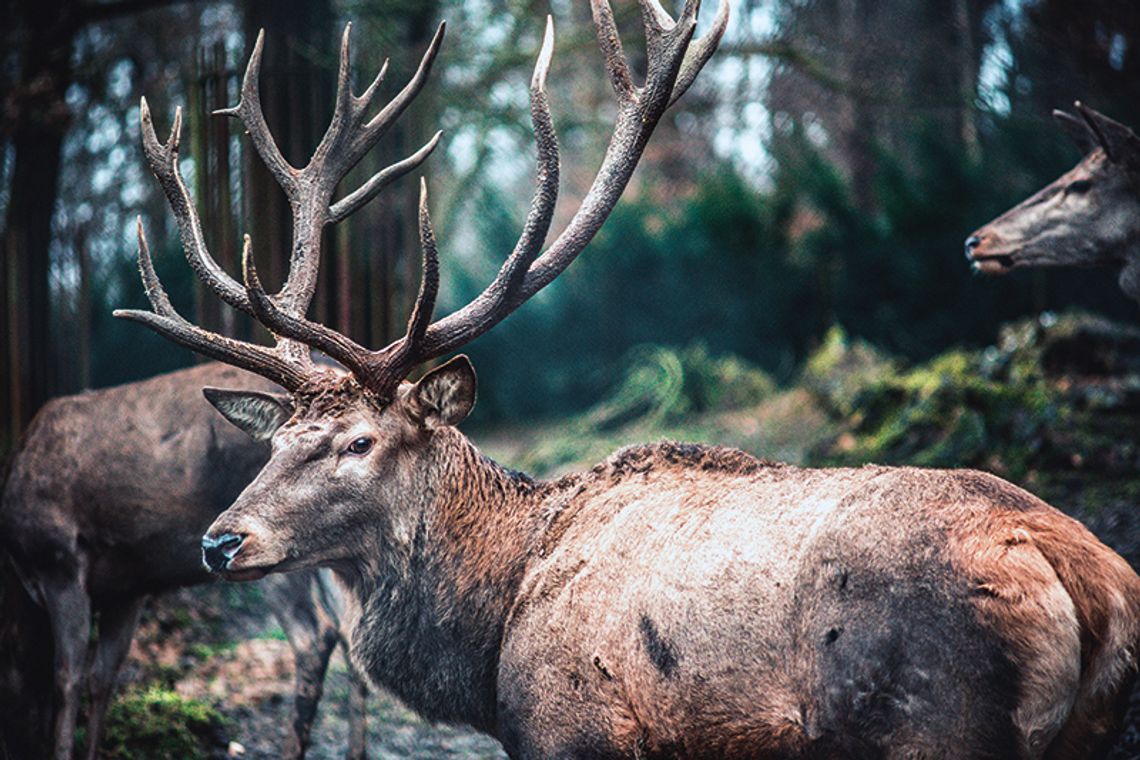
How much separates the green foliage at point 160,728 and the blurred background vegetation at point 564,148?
2406 millimetres

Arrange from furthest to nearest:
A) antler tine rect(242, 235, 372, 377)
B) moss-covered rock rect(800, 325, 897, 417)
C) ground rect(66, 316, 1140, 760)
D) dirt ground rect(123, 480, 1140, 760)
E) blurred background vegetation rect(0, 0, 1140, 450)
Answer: moss-covered rock rect(800, 325, 897, 417)
blurred background vegetation rect(0, 0, 1140, 450)
ground rect(66, 316, 1140, 760)
dirt ground rect(123, 480, 1140, 760)
antler tine rect(242, 235, 372, 377)

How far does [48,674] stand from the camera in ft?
18.7

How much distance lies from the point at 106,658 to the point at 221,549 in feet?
8.11

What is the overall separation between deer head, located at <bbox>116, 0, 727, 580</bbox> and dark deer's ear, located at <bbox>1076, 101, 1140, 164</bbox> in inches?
115

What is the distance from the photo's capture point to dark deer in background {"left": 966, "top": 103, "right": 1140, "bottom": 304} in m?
6.30

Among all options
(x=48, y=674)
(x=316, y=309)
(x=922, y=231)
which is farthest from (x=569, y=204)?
(x=48, y=674)

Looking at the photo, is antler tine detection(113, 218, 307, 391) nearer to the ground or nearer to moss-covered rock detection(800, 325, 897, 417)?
the ground

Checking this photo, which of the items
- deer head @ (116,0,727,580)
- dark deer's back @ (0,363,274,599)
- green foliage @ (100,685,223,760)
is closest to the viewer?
deer head @ (116,0,727,580)

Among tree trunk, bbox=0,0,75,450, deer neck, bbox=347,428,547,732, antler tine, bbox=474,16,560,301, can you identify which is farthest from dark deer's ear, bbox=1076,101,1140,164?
tree trunk, bbox=0,0,75,450

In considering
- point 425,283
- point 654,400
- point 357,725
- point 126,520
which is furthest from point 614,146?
point 654,400

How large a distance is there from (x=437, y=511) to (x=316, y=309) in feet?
11.9

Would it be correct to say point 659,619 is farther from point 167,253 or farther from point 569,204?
point 569,204

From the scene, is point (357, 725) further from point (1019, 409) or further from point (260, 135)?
point (1019, 409)

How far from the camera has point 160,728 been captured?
18.5 ft
